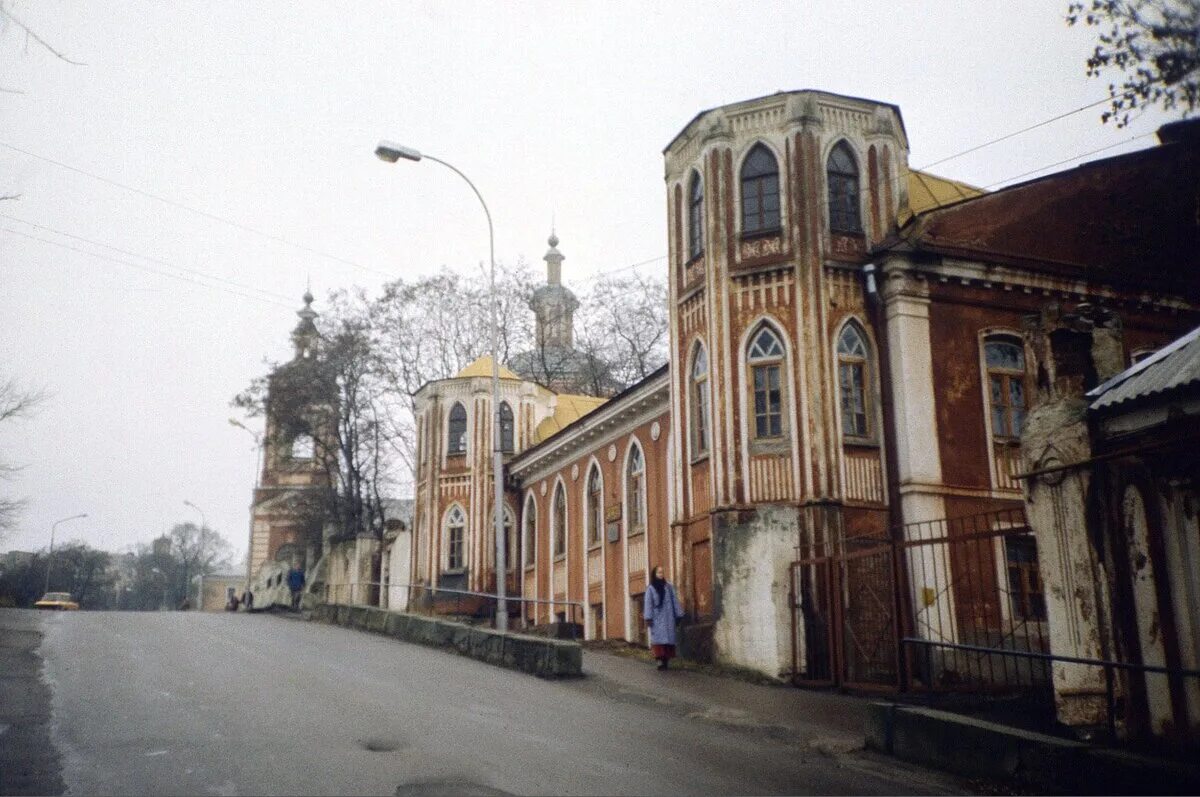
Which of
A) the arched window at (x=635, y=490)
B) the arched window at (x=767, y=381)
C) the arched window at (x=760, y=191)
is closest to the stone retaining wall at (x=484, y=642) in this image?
the arched window at (x=767, y=381)

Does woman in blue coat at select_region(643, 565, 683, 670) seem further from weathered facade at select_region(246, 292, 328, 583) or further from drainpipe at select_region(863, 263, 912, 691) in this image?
weathered facade at select_region(246, 292, 328, 583)

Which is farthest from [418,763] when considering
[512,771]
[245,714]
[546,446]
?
[546,446]

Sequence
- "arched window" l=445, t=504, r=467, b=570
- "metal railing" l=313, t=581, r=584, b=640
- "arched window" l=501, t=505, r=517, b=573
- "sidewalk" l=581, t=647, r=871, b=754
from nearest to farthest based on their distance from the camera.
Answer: "sidewalk" l=581, t=647, r=871, b=754
"metal railing" l=313, t=581, r=584, b=640
"arched window" l=501, t=505, r=517, b=573
"arched window" l=445, t=504, r=467, b=570

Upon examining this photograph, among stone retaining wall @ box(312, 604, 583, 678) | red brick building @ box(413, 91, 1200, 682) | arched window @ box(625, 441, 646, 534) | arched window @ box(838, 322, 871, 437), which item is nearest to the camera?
stone retaining wall @ box(312, 604, 583, 678)

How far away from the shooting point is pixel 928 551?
19.0 meters

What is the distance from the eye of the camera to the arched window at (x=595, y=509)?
30109mm

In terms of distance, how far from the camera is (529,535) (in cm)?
3628

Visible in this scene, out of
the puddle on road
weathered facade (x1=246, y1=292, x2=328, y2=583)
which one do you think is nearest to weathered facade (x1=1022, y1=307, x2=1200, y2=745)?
the puddle on road

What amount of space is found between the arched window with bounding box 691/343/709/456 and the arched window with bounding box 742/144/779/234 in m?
2.56

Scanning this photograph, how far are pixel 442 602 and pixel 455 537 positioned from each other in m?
2.56

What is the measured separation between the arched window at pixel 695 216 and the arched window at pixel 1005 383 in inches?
231

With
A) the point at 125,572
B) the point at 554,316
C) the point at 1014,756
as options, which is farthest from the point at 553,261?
the point at 125,572

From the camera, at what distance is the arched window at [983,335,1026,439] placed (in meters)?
20.4

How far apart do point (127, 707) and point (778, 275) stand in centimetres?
1306
